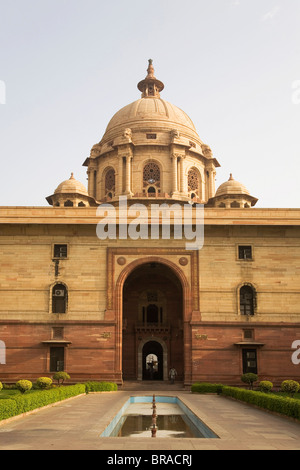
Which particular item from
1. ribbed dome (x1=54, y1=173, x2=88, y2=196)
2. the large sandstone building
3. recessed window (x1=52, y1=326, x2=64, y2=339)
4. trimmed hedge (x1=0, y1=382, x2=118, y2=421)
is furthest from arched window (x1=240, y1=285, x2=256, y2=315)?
ribbed dome (x1=54, y1=173, x2=88, y2=196)

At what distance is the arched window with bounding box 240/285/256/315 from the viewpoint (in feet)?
94.9

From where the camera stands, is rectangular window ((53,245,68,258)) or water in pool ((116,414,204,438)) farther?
rectangular window ((53,245,68,258))

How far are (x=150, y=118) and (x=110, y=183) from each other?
714 cm

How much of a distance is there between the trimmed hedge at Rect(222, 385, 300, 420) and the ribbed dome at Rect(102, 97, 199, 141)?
2853cm

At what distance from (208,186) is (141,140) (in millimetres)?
7363

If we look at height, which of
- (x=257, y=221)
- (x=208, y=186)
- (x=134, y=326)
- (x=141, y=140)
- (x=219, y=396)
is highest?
(x=141, y=140)

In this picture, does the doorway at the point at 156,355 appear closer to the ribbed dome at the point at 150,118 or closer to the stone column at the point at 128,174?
the stone column at the point at 128,174

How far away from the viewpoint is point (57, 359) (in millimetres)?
27969

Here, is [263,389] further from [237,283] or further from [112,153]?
[112,153]

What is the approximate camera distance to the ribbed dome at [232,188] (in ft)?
129

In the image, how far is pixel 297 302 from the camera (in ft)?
94.3

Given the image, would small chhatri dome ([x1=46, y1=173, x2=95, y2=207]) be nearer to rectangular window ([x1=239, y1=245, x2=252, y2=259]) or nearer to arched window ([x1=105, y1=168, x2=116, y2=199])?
arched window ([x1=105, y1=168, x2=116, y2=199])
